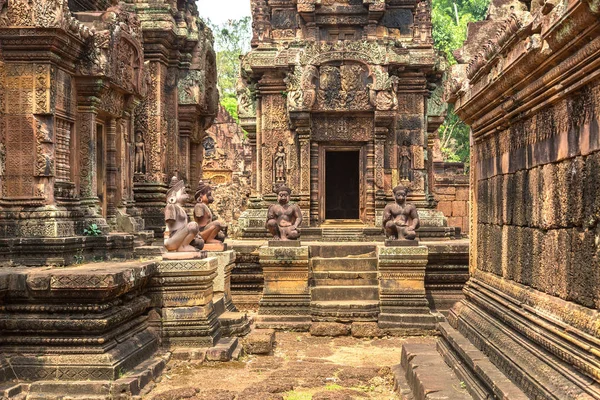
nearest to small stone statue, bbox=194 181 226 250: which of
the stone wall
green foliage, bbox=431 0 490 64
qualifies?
the stone wall

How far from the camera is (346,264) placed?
11375mm

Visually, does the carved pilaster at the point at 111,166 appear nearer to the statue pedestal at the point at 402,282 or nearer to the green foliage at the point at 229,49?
the statue pedestal at the point at 402,282

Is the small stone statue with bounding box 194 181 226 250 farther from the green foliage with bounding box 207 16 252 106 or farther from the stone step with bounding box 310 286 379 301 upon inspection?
the green foliage with bounding box 207 16 252 106

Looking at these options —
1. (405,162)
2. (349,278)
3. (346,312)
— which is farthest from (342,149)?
(346,312)

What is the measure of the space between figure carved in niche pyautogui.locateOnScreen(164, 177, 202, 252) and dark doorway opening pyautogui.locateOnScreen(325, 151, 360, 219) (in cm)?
902

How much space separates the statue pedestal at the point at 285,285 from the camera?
10.5 meters

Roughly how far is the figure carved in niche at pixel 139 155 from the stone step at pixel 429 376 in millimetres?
7339

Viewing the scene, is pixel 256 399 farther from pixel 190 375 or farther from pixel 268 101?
pixel 268 101

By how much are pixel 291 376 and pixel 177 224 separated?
89.9 inches

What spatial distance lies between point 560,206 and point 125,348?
4.60 meters

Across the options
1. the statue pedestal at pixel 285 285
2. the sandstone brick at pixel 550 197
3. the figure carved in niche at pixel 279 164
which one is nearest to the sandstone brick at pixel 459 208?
the figure carved in niche at pixel 279 164

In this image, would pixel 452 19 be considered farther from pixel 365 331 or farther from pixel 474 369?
pixel 474 369

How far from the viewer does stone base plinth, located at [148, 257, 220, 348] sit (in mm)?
7746

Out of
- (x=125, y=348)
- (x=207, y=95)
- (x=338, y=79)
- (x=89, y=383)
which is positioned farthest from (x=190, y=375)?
(x=207, y=95)
